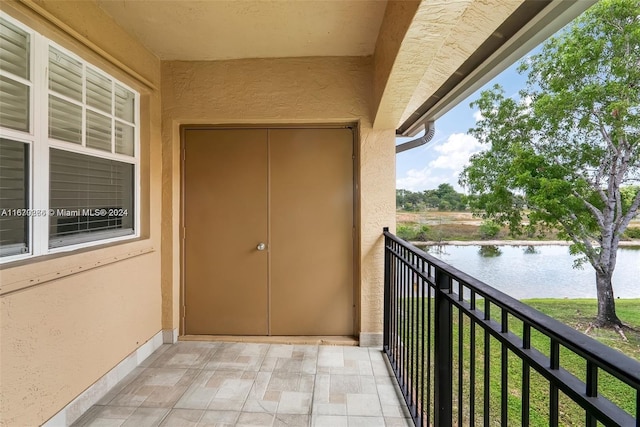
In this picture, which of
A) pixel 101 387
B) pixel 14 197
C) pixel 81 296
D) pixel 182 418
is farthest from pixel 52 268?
pixel 182 418

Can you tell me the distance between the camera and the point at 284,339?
278 cm

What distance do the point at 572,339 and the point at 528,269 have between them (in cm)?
245

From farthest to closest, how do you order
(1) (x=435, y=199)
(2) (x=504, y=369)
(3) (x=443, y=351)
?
(1) (x=435, y=199)
(3) (x=443, y=351)
(2) (x=504, y=369)

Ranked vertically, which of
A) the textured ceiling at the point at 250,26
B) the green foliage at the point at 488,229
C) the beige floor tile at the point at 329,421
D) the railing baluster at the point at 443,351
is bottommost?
the beige floor tile at the point at 329,421

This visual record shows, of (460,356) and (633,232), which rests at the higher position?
Answer: (633,232)

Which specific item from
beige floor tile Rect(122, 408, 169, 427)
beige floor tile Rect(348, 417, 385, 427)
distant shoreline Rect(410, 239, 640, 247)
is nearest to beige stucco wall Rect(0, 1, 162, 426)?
beige floor tile Rect(122, 408, 169, 427)

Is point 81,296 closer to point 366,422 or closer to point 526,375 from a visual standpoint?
point 366,422

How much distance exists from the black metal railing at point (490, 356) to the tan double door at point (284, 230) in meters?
0.53

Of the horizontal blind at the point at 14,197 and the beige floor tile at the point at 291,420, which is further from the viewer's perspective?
the beige floor tile at the point at 291,420

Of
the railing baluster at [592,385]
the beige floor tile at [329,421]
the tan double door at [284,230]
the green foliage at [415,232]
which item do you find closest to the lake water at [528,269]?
the green foliage at [415,232]

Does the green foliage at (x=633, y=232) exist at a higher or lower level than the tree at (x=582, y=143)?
lower

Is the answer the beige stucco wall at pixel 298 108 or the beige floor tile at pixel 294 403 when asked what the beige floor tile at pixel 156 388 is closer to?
the beige stucco wall at pixel 298 108

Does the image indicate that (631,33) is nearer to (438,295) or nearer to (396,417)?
(438,295)

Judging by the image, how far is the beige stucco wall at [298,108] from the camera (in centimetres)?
270
